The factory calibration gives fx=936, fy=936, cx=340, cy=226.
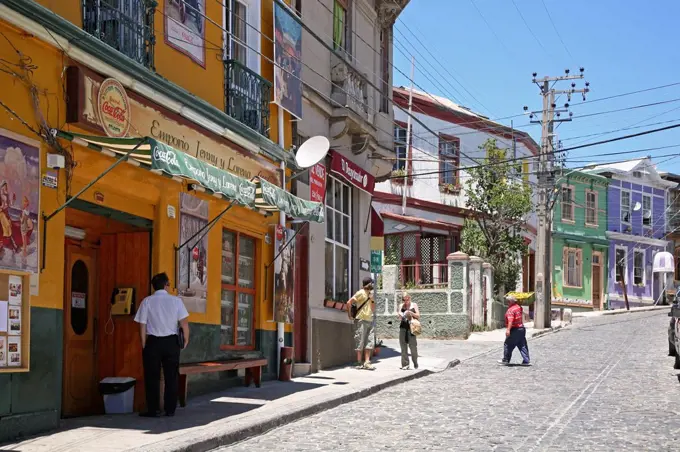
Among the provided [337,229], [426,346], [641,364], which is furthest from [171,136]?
[426,346]

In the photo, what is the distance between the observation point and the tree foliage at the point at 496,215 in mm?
34281

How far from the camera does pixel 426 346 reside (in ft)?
82.2

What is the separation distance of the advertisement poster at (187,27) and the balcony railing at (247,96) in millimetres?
971

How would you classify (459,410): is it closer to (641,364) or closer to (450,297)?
(641,364)

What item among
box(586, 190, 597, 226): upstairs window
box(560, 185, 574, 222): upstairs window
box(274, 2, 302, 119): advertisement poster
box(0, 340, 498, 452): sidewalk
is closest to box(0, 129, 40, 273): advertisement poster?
box(0, 340, 498, 452): sidewalk

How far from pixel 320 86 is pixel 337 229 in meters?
3.02

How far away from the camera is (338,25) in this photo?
19.2 meters

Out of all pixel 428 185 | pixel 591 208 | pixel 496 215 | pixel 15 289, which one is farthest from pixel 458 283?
pixel 591 208

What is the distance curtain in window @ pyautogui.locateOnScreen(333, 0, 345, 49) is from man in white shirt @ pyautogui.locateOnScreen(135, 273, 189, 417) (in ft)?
31.0

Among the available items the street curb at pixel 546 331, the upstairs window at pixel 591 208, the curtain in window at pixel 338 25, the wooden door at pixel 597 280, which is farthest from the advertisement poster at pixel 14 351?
the wooden door at pixel 597 280

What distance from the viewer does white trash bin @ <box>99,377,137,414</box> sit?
1114 cm

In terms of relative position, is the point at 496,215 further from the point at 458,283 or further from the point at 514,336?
the point at 514,336

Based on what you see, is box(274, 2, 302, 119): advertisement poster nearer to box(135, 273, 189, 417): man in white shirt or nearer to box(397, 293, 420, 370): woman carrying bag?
box(397, 293, 420, 370): woman carrying bag

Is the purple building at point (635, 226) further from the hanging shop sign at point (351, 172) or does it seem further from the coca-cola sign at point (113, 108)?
the coca-cola sign at point (113, 108)
